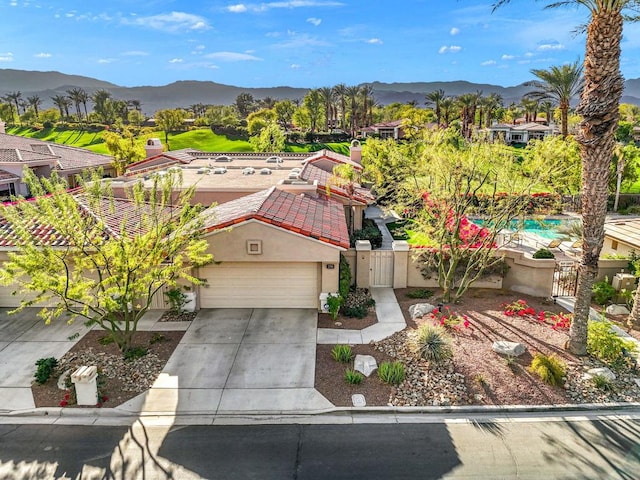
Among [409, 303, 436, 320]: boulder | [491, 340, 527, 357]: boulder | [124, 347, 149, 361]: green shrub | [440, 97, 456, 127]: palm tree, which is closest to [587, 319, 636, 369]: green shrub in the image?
[491, 340, 527, 357]: boulder

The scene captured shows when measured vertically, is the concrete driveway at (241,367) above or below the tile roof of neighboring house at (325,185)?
below

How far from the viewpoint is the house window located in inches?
619

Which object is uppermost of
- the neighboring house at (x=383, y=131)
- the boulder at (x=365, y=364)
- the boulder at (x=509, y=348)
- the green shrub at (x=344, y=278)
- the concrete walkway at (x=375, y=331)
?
the neighboring house at (x=383, y=131)

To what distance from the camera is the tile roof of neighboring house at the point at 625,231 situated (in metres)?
18.9

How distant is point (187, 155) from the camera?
41.2 metres

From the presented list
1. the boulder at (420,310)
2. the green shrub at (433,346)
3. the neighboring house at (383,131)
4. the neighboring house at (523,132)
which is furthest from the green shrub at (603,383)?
the neighboring house at (383,131)

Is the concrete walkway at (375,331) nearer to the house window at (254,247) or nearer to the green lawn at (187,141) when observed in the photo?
the house window at (254,247)

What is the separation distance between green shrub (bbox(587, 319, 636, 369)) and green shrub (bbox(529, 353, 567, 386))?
1.29m

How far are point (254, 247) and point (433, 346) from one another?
22.1ft

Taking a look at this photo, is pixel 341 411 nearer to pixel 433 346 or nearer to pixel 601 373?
pixel 433 346

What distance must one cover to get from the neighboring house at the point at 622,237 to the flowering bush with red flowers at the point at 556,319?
18.6 feet

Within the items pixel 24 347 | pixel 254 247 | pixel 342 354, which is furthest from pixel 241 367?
pixel 24 347

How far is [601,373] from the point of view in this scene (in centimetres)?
1175

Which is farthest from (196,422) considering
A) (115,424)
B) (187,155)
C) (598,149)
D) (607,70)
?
(187,155)
